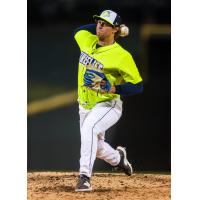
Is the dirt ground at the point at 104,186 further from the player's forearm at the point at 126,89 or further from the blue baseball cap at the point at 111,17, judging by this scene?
the blue baseball cap at the point at 111,17

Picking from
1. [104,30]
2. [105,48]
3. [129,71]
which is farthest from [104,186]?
[104,30]

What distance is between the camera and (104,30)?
5645 mm

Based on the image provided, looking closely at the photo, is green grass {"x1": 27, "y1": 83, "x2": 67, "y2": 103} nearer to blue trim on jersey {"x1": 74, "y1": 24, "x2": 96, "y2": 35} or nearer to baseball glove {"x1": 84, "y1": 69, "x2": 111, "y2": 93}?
baseball glove {"x1": 84, "y1": 69, "x2": 111, "y2": 93}

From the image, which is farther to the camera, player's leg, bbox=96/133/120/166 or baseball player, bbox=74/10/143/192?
player's leg, bbox=96/133/120/166

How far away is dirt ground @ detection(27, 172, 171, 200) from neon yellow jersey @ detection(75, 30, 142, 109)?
480 millimetres

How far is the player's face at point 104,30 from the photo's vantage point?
563cm

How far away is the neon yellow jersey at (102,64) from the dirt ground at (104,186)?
48 centimetres

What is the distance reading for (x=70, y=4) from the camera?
5.90 m

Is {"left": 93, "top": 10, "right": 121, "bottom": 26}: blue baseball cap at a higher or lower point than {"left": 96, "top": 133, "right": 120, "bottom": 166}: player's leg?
higher

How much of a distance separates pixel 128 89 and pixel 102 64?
0.22 meters

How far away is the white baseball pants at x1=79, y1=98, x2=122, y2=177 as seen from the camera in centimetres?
562

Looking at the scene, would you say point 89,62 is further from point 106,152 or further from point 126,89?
point 106,152

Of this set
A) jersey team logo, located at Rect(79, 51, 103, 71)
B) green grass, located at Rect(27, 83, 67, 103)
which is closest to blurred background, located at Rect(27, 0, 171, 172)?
green grass, located at Rect(27, 83, 67, 103)
